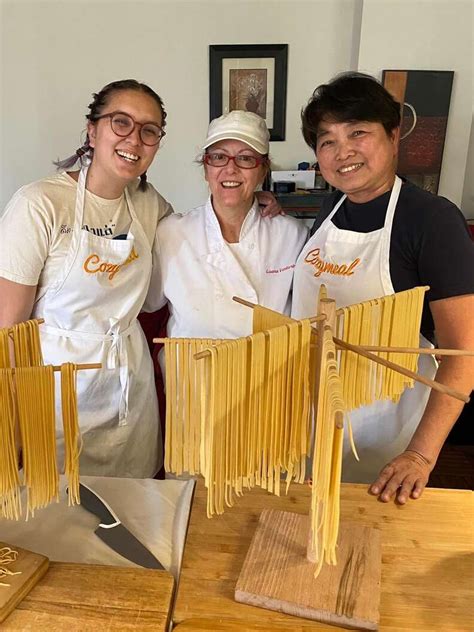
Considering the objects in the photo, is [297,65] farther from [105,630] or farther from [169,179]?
[105,630]

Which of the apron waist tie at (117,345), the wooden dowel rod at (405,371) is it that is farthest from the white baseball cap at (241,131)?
the wooden dowel rod at (405,371)

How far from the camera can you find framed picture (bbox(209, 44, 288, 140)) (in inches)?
117

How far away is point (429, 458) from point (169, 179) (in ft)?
8.71

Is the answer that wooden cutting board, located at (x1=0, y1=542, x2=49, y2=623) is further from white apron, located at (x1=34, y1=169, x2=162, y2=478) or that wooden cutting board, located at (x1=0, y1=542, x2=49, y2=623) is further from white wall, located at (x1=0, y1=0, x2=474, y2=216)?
white wall, located at (x1=0, y1=0, x2=474, y2=216)

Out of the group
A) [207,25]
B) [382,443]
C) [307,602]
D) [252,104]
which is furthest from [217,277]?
[207,25]

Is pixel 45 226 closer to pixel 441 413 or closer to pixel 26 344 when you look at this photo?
pixel 26 344

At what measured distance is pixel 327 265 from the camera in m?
1.23

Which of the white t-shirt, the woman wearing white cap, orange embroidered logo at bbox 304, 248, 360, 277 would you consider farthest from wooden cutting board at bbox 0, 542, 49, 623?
orange embroidered logo at bbox 304, 248, 360, 277

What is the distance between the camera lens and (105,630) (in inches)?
26.6

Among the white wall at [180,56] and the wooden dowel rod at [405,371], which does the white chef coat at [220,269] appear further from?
the white wall at [180,56]

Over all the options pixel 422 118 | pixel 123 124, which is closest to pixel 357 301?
pixel 123 124

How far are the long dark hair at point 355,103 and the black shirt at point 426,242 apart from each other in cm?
16

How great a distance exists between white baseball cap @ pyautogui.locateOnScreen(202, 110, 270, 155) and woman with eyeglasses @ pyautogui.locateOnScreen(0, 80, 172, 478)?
14cm

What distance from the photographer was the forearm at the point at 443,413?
984 mm
